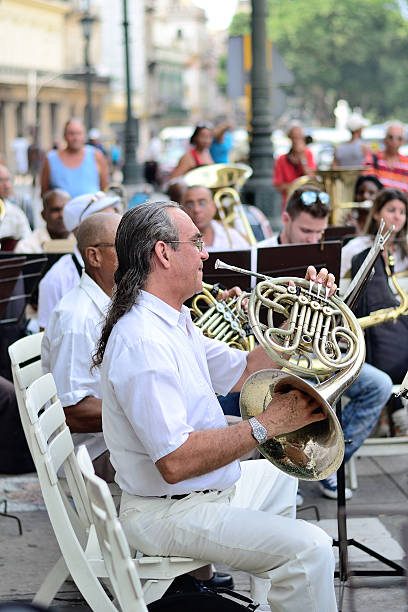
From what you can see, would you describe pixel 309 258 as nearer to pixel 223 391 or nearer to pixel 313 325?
pixel 223 391

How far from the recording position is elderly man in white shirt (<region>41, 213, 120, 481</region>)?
3688 millimetres

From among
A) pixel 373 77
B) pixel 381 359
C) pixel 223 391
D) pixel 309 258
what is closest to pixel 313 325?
pixel 223 391

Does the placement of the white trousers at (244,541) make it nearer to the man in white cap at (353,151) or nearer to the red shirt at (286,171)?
the red shirt at (286,171)

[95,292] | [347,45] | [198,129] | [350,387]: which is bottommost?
[350,387]

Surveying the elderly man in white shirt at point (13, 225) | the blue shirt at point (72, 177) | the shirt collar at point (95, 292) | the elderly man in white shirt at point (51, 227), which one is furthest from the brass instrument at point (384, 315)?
the blue shirt at point (72, 177)

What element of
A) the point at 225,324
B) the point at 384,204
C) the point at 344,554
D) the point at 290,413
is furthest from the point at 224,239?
the point at 290,413

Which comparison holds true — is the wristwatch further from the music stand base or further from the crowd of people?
Result: the music stand base

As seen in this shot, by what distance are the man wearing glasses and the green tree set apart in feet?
202

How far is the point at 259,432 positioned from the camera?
9.18ft

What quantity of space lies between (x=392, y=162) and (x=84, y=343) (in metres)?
6.26

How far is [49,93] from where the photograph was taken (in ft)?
176

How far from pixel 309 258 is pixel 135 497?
173 centimetres

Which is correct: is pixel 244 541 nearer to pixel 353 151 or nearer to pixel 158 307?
pixel 158 307

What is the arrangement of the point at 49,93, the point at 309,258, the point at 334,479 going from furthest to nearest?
the point at 49,93 → the point at 334,479 → the point at 309,258
